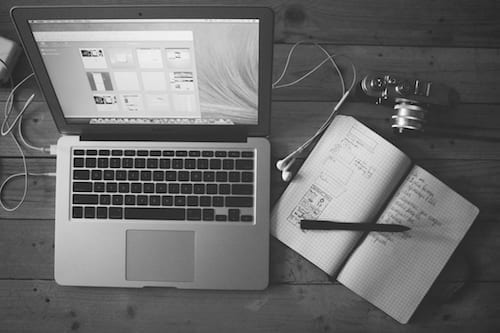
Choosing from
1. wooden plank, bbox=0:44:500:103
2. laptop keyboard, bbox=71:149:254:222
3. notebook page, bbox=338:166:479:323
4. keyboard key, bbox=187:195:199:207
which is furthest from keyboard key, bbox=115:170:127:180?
notebook page, bbox=338:166:479:323

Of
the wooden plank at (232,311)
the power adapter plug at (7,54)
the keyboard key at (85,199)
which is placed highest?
the power adapter plug at (7,54)

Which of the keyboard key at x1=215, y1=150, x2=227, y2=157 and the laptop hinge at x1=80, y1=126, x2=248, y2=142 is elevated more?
the laptop hinge at x1=80, y1=126, x2=248, y2=142

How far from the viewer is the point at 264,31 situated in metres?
0.57

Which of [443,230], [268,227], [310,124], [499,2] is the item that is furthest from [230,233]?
[499,2]

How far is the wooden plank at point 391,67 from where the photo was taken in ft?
2.68

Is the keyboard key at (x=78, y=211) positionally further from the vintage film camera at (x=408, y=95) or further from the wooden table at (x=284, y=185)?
the vintage film camera at (x=408, y=95)

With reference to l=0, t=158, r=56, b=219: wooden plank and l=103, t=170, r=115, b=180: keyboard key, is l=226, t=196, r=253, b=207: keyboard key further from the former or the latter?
l=0, t=158, r=56, b=219: wooden plank

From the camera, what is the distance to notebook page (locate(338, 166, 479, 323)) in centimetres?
76

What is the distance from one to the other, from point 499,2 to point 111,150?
0.74 metres

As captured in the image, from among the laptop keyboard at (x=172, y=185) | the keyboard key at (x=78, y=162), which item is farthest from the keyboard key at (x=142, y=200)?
the keyboard key at (x=78, y=162)

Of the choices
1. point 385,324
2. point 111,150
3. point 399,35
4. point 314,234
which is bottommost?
point 385,324

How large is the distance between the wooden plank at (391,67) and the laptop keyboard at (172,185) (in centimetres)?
17

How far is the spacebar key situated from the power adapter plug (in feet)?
1.08

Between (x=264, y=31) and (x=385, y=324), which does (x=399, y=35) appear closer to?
(x=264, y=31)
